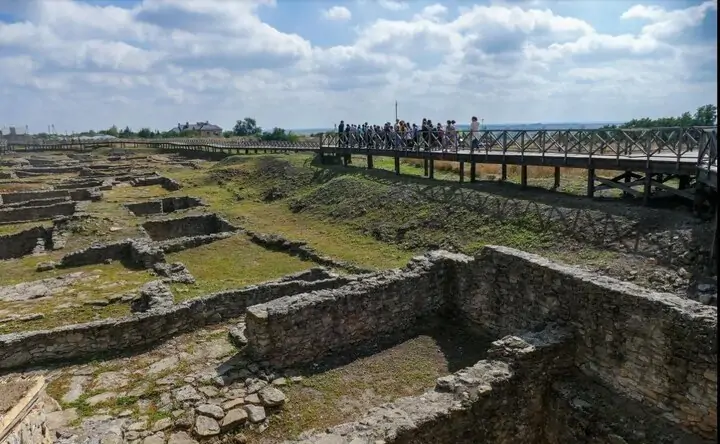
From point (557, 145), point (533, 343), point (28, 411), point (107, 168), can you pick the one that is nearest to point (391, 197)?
point (557, 145)

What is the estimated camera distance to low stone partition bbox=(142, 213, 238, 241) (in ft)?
70.6

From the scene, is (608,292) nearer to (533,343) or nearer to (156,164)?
(533,343)

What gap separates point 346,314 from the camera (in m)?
9.64

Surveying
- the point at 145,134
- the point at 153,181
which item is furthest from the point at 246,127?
the point at 153,181

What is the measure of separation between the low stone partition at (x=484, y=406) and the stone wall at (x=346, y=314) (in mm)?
2277

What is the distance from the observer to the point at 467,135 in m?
22.6

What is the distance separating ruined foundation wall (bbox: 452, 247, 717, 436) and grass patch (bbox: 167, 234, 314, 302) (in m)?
7.51

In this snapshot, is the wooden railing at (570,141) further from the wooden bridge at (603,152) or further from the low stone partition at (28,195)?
the low stone partition at (28,195)

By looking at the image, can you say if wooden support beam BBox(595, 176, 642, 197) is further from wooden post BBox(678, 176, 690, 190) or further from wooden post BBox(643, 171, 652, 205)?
wooden post BBox(678, 176, 690, 190)

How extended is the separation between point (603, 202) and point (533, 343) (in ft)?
30.1

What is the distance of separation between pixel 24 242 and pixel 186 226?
256 inches

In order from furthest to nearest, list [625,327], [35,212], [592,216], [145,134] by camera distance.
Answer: [145,134] → [35,212] → [592,216] → [625,327]

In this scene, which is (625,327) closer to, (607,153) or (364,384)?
(364,384)

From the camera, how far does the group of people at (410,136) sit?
890 inches
